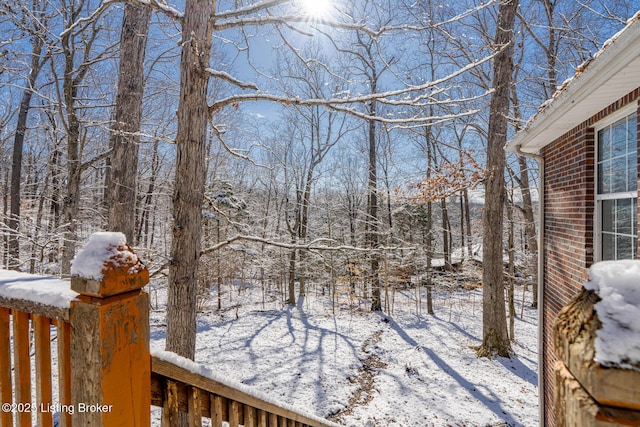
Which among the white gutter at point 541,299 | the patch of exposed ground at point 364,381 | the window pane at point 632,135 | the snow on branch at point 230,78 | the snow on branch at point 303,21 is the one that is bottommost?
the patch of exposed ground at point 364,381

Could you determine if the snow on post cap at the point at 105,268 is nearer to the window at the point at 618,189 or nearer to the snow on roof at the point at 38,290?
the snow on roof at the point at 38,290

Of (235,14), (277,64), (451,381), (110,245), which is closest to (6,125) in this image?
(277,64)

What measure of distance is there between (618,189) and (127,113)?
6540 millimetres

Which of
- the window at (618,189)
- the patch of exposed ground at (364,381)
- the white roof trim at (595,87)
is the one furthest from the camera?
the patch of exposed ground at (364,381)

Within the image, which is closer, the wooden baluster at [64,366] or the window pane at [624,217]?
the wooden baluster at [64,366]

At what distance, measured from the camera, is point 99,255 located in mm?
950

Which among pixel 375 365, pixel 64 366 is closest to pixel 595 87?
pixel 64 366

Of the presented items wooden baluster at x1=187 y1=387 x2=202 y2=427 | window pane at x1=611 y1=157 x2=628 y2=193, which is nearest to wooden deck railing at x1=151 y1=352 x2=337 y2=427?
wooden baluster at x1=187 y1=387 x2=202 y2=427

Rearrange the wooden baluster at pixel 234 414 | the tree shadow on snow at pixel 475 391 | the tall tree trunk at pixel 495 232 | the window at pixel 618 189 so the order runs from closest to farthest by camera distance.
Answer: the wooden baluster at pixel 234 414
the window at pixel 618 189
the tree shadow on snow at pixel 475 391
the tall tree trunk at pixel 495 232

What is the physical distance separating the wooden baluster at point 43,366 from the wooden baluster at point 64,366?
0.10 m

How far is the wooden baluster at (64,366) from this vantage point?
1.01 metres

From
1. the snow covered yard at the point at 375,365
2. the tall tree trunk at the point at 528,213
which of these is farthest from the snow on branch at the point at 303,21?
the tall tree trunk at the point at 528,213

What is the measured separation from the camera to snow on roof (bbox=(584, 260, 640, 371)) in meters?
0.34

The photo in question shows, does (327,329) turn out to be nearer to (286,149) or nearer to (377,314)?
(377,314)
